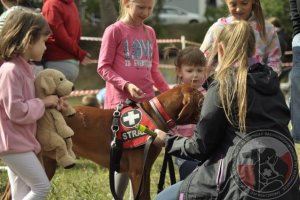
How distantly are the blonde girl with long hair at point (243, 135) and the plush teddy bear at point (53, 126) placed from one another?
0.77 meters

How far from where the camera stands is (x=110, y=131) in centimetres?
500

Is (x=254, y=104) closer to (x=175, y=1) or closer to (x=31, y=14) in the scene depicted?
(x=31, y=14)

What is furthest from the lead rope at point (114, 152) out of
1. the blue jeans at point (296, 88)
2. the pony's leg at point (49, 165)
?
the blue jeans at point (296, 88)

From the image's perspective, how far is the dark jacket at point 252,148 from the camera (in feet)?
12.1

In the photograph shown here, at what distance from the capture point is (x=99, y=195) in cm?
609

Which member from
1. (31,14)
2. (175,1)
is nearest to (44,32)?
(31,14)

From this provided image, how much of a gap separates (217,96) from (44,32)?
115 centimetres

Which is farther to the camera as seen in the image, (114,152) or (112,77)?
(112,77)

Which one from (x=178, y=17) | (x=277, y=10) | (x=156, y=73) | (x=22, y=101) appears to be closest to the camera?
(x=22, y=101)

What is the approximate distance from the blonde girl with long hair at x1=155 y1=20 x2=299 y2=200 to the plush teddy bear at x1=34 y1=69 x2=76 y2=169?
30.5 inches

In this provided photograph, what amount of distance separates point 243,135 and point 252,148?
0.08m

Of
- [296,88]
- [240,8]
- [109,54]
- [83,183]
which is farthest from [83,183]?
[240,8]

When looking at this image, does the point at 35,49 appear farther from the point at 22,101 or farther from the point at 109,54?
the point at 109,54

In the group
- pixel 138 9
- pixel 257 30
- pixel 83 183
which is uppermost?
pixel 138 9
